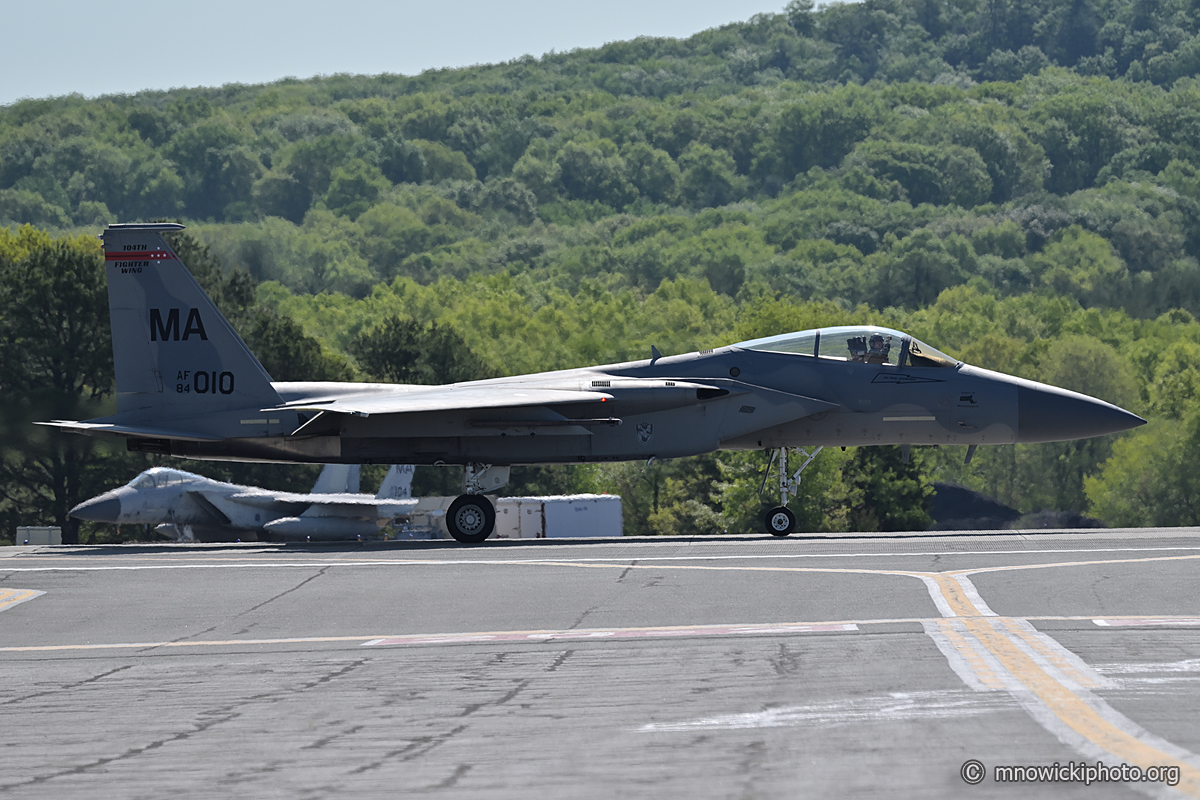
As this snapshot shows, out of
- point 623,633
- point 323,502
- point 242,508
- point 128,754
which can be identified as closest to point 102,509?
point 242,508

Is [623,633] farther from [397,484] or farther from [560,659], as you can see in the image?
[397,484]

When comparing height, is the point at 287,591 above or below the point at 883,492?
above

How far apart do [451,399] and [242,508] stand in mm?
18957

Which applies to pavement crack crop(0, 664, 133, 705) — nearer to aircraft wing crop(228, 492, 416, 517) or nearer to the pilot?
the pilot

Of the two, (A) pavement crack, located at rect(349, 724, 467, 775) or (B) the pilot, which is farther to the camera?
(B) the pilot

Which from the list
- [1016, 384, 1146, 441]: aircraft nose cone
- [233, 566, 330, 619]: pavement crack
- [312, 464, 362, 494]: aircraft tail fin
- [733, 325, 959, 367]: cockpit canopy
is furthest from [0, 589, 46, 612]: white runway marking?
[312, 464, 362, 494]: aircraft tail fin

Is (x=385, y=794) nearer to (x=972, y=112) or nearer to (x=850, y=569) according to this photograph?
(x=850, y=569)

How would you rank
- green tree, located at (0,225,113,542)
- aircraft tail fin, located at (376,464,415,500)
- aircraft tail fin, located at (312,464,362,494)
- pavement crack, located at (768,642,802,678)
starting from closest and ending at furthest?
pavement crack, located at (768,642,802,678) < aircraft tail fin, located at (376,464,415,500) < aircraft tail fin, located at (312,464,362,494) < green tree, located at (0,225,113,542)

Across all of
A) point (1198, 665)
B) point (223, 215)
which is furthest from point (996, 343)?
point (223, 215)

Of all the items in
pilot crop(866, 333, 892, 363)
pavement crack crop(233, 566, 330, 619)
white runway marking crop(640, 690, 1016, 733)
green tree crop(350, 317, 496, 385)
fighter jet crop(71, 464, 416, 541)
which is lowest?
fighter jet crop(71, 464, 416, 541)

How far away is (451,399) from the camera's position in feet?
69.3

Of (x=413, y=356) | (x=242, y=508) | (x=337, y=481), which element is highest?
(x=413, y=356)

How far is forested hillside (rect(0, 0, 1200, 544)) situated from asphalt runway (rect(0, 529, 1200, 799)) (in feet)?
84.5

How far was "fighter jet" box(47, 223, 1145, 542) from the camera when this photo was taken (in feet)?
71.3
